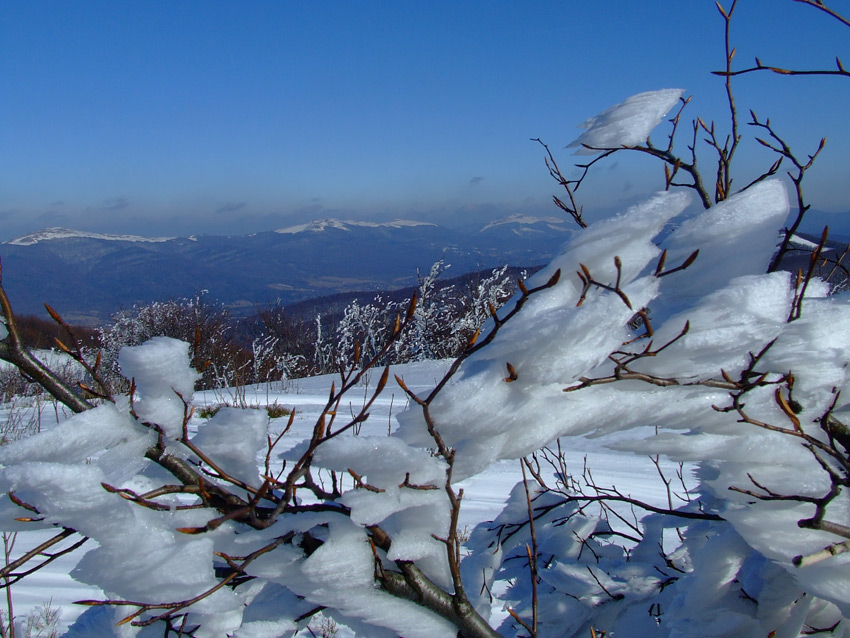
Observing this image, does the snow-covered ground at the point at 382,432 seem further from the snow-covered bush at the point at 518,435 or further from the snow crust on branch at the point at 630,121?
the snow crust on branch at the point at 630,121

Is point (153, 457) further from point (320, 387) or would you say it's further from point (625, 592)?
point (320, 387)

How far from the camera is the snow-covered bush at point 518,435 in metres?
0.79

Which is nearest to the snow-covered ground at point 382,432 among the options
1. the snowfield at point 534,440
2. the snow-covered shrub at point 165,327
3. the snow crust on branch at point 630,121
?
the snowfield at point 534,440

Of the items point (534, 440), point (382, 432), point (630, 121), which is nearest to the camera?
point (534, 440)

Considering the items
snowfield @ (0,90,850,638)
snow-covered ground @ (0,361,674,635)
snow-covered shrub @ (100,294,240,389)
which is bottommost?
snow-covered shrub @ (100,294,240,389)

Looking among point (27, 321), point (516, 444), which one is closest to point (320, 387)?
point (516, 444)

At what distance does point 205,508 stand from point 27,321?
44.8 metres

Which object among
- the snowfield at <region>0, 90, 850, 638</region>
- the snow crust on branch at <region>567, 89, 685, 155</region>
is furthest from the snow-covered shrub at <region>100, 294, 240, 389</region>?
the snow crust on branch at <region>567, 89, 685, 155</region>

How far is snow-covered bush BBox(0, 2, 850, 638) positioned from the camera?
79 centimetres

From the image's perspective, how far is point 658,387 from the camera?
0.88 m

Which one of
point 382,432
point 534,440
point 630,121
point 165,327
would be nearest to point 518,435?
point 534,440

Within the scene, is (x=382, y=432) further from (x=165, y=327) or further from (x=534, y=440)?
(x=165, y=327)

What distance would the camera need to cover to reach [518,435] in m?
0.82

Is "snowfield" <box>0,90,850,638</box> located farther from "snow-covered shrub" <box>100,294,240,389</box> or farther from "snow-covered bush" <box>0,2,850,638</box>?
"snow-covered shrub" <box>100,294,240,389</box>
